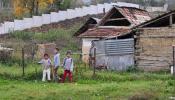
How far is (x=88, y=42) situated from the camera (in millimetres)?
35375

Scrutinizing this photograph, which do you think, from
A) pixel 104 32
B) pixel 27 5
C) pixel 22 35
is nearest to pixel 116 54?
pixel 104 32

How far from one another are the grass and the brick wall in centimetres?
455

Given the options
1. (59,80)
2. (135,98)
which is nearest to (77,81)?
(59,80)

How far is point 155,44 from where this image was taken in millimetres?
30125

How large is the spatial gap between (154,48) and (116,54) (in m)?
2.40

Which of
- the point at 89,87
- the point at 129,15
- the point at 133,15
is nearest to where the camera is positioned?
the point at 89,87

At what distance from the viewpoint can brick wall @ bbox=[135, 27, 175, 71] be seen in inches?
1165

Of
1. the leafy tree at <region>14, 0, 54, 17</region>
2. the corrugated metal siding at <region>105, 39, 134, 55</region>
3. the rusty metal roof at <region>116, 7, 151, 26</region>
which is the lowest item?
the corrugated metal siding at <region>105, 39, 134, 55</region>

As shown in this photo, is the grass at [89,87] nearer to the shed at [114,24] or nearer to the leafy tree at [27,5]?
the shed at [114,24]

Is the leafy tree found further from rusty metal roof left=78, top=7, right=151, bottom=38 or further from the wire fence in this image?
the wire fence

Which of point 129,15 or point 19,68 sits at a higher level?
point 129,15

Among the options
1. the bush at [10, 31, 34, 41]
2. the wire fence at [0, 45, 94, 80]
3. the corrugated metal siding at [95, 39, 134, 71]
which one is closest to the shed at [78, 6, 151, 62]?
the corrugated metal siding at [95, 39, 134, 71]

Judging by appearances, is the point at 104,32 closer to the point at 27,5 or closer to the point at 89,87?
the point at 89,87

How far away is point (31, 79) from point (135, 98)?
8362 mm
